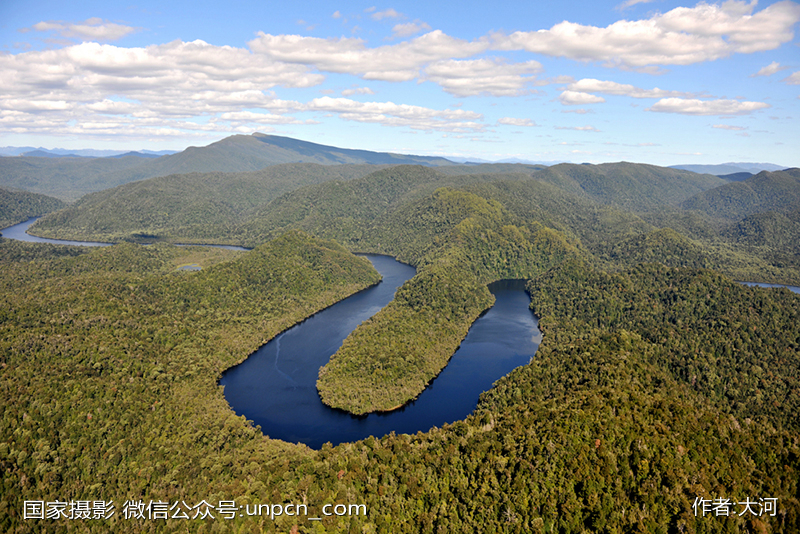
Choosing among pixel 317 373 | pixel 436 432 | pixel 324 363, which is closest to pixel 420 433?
pixel 436 432

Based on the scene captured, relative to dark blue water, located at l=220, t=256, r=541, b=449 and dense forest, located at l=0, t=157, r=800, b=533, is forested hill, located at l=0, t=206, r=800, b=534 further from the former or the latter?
dark blue water, located at l=220, t=256, r=541, b=449

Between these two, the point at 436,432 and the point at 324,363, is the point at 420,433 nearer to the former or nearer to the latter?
the point at 436,432

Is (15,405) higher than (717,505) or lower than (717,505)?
lower

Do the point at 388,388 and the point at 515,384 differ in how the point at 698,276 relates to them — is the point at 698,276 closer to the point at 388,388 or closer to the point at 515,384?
the point at 515,384

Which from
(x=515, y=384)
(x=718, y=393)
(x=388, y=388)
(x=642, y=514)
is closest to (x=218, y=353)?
(x=388, y=388)

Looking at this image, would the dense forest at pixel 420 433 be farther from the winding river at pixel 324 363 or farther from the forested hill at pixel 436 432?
the winding river at pixel 324 363

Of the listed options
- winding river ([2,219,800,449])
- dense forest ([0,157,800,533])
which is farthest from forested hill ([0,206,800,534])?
winding river ([2,219,800,449])

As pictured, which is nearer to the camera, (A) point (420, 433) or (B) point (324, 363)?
(A) point (420, 433)

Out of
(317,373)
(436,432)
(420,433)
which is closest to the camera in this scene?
(436,432)

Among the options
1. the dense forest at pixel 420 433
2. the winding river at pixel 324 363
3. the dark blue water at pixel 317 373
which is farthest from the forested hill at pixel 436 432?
the dark blue water at pixel 317 373
